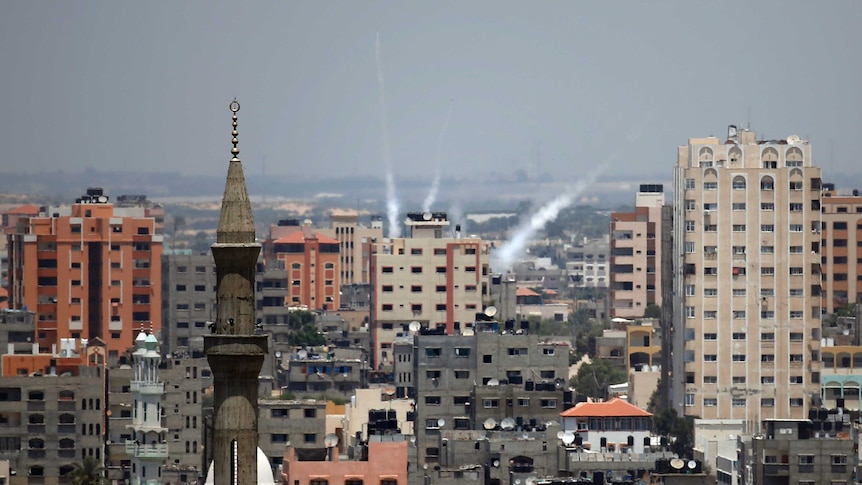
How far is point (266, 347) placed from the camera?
33906 mm

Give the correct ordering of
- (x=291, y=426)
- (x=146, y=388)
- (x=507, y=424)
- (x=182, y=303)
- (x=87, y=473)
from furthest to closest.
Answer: (x=182, y=303)
(x=507, y=424)
(x=87, y=473)
(x=291, y=426)
(x=146, y=388)

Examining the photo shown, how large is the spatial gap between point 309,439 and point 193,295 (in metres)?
49.0

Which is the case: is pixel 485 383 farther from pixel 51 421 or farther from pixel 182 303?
pixel 182 303

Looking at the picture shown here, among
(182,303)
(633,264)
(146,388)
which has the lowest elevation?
(146,388)

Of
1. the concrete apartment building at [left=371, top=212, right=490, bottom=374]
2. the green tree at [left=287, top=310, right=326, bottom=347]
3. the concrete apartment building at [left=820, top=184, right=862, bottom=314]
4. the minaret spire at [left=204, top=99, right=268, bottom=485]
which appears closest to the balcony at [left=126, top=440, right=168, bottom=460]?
the minaret spire at [left=204, top=99, right=268, bottom=485]

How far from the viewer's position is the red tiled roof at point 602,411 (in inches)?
3748

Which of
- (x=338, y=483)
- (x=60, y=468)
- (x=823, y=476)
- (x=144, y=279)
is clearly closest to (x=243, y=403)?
(x=338, y=483)

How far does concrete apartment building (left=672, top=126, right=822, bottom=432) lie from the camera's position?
113 metres

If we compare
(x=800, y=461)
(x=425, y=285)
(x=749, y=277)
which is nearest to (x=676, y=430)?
(x=749, y=277)

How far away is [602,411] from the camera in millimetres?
95812

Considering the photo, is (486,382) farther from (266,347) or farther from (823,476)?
(266,347)

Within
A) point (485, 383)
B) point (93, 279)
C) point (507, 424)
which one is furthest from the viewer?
point (93, 279)

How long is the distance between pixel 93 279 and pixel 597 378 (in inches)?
941

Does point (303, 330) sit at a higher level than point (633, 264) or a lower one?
lower
